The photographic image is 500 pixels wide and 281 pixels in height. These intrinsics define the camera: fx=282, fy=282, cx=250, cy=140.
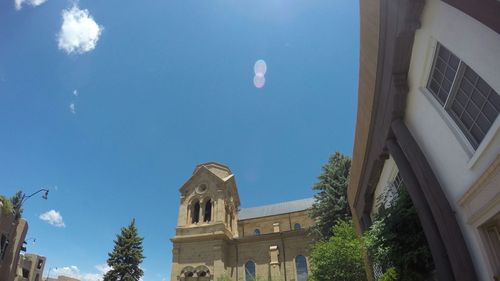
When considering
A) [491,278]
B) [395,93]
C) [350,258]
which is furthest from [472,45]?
[350,258]

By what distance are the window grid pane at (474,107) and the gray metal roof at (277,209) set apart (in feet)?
124

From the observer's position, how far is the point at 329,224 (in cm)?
2405

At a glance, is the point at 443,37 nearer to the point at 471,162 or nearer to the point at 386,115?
the point at 471,162

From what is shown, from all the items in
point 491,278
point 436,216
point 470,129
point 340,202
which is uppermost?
point 340,202

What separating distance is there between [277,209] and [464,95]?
4082cm

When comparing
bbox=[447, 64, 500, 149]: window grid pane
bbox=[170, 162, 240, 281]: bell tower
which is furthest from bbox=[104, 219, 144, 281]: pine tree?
bbox=[447, 64, 500, 149]: window grid pane

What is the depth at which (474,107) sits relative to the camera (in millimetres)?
5016

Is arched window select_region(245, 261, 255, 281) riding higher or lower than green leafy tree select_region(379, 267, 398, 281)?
higher

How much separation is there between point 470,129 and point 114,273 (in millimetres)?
38890

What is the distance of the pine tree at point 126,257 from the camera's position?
34.1 meters

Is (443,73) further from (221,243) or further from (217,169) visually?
(217,169)

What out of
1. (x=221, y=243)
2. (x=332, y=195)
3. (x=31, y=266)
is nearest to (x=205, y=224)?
(x=221, y=243)

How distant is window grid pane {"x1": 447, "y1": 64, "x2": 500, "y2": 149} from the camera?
458cm

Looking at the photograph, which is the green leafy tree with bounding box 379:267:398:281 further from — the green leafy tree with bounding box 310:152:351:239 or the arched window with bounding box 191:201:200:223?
the arched window with bounding box 191:201:200:223
